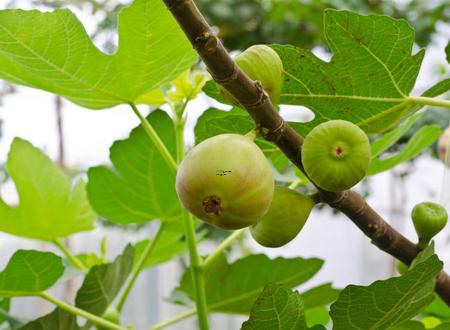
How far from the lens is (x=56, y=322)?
73 cm

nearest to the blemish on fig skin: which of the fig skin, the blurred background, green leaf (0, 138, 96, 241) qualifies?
the fig skin

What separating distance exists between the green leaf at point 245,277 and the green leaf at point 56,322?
17cm

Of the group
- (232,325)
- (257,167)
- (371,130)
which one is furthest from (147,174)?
(232,325)

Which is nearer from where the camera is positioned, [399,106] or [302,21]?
[399,106]

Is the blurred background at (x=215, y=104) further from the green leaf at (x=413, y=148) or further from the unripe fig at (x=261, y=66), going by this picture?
the unripe fig at (x=261, y=66)

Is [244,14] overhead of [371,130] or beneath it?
overhead

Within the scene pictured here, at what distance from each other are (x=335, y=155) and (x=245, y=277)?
427 mm

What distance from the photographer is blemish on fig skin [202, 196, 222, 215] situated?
390 millimetres

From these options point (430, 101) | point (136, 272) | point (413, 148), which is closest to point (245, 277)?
point (136, 272)

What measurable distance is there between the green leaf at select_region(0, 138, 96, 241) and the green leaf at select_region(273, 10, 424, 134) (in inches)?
16.0

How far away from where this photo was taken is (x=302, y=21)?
3.71 m

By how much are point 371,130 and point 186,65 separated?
0.18m

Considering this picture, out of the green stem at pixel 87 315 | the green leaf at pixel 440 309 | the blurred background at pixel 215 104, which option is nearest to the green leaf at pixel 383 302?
the green stem at pixel 87 315

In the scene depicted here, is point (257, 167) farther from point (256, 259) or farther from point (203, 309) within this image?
point (256, 259)
